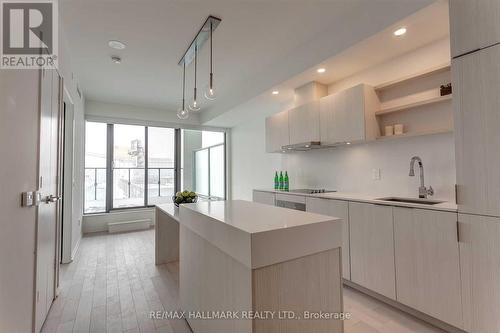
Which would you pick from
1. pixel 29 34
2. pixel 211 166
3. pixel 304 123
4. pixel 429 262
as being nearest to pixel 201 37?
pixel 29 34

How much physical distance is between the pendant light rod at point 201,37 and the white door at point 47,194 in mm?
1448

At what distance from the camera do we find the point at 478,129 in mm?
1580

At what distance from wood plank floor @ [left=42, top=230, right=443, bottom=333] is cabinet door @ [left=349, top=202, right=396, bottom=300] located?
0.19 m

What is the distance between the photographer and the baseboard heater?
5084 millimetres

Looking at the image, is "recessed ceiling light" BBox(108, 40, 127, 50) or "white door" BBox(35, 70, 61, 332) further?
"recessed ceiling light" BBox(108, 40, 127, 50)

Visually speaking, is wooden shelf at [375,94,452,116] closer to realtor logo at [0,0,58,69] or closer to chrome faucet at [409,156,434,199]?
chrome faucet at [409,156,434,199]

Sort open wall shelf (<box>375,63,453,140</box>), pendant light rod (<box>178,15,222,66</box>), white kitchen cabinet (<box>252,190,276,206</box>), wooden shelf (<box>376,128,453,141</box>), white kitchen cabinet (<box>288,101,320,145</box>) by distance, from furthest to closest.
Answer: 1. white kitchen cabinet (<box>252,190,276,206</box>)
2. white kitchen cabinet (<box>288,101,320,145</box>)
3. pendant light rod (<box>178,15,222,66</box>)
4. open wall shelf (<box>375,63,453,140</box>)
5. wooden shelf (<box>376,128,453,141</box>)

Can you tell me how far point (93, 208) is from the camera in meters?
5.34

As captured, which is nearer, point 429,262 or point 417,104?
point 429,262

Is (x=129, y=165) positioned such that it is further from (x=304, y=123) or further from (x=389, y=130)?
(x=389, y=130)

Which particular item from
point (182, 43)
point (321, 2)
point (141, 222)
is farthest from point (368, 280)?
point (141, 222)

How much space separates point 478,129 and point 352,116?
1.19 metres

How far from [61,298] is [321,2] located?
3.87 m

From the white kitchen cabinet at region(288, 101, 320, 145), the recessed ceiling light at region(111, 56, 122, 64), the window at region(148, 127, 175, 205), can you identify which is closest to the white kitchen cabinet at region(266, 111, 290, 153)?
the white kitchen cabinet at region(288, 101, 320, 145)
